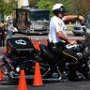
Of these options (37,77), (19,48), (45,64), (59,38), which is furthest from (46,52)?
(19,48)

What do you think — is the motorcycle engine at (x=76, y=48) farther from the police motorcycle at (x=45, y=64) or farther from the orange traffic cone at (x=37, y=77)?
the orange traffic cone at (x=37, y=77)

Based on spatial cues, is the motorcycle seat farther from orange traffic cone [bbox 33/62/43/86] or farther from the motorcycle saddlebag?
the motorcycle saddlebag

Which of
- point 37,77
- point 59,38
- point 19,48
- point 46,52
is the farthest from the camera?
point 19,48

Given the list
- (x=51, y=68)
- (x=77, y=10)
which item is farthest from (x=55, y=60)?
(x=77, y=10)

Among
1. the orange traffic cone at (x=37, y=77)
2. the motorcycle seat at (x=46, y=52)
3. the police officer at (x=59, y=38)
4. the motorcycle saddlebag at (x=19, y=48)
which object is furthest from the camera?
the motorcycle saddlebag at (x=19, y=48)

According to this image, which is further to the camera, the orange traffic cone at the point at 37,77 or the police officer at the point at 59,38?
the police officer at the point at 59,38

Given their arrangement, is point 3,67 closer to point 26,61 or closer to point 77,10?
point 26,61

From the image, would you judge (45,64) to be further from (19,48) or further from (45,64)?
(19,48)

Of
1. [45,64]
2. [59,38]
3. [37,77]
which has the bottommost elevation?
[37,77]

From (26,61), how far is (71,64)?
3.73 ft

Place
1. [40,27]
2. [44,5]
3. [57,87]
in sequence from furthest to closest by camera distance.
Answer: [44,5] → [40,27] → [57,87]

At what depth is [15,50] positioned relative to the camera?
42.5 feet

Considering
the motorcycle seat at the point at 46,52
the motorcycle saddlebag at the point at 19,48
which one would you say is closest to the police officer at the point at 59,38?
the motorcycle seat at the point at 46,52

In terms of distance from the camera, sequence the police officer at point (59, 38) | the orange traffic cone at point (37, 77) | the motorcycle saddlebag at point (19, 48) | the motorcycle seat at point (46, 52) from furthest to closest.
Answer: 1. the motorcycle saddlebag at point (19, 48)
2. the motorcycle seat at point (46, 52)
3. the police officer at point (59, 38)
4. the orange traffic cone at point (37, 77)
